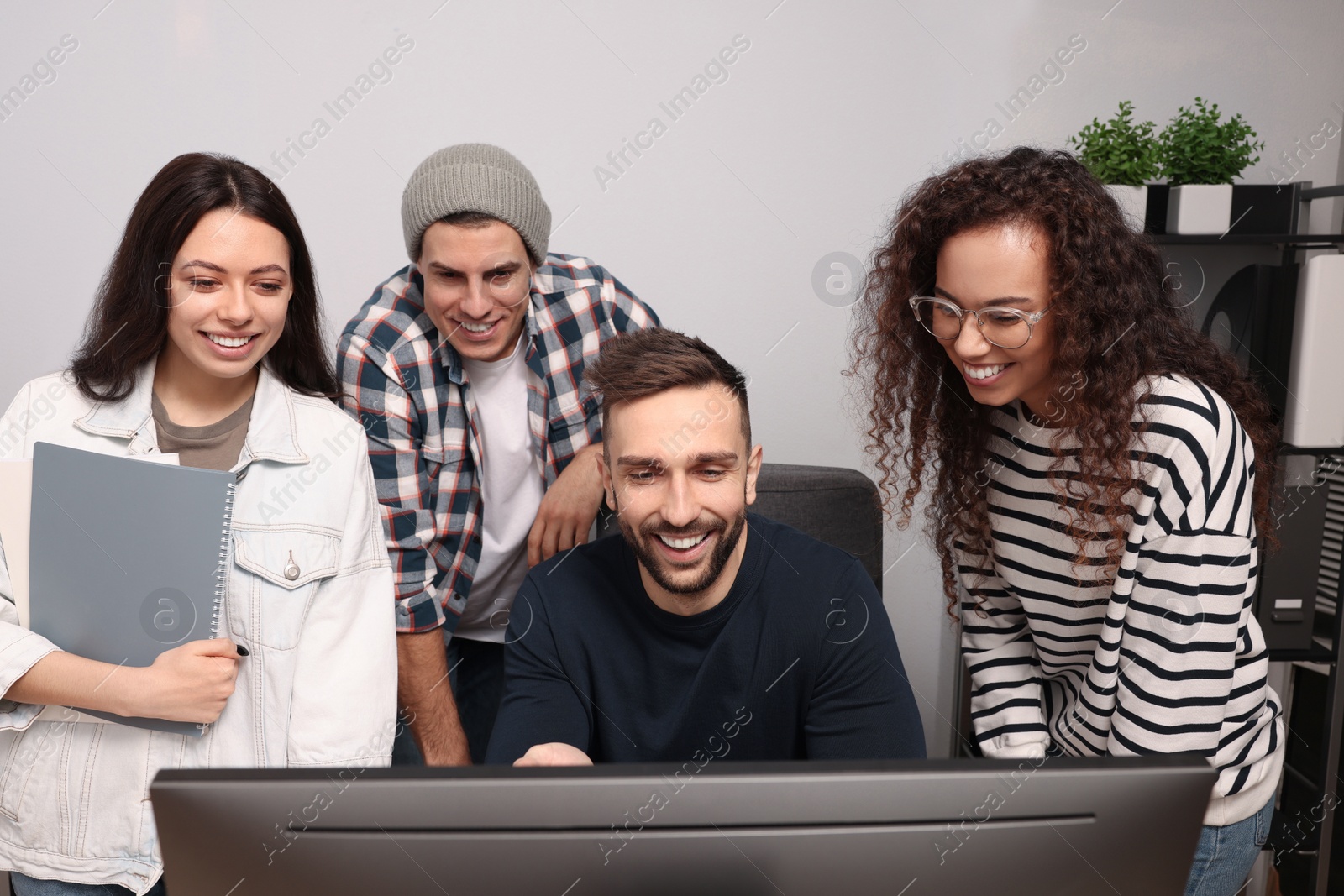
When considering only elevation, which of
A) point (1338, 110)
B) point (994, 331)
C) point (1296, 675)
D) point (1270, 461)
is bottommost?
point (1296, 675)

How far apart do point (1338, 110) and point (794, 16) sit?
1.46 metres

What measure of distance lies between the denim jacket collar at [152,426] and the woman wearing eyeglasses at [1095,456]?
0.86 meters

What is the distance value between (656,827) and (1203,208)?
2155 mm

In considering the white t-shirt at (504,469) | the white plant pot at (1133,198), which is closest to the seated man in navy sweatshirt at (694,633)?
the white t-shirt at (504,469)

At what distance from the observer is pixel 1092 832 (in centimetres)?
56

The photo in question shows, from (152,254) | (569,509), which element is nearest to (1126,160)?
(569,509)

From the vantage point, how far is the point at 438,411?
5.42ft

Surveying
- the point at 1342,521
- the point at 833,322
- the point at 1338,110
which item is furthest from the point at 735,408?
the point at 1338,110

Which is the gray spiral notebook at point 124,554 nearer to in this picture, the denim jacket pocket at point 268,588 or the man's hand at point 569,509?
the denim jacket pocket at point 268,588

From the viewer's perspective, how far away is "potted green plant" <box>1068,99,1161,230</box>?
2.16 meters

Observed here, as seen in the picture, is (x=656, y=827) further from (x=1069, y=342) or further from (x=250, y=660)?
(x=250, y=660)

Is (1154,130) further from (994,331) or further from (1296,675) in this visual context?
(994,331)

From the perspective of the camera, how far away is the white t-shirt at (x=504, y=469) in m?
1.73

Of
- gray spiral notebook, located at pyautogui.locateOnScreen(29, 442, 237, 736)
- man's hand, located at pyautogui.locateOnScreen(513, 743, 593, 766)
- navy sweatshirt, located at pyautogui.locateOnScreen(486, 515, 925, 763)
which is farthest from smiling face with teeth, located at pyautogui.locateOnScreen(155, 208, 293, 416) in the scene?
man's hand, located at pyautogui.locateOnScreen(513, 743, 593, 766)
